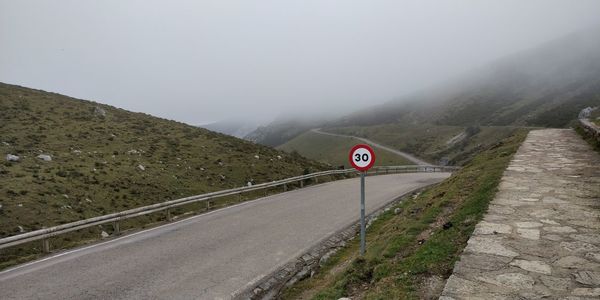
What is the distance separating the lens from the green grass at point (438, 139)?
108312 mm

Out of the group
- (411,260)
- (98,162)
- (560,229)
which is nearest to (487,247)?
(411,260)

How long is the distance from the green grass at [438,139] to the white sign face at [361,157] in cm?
8771

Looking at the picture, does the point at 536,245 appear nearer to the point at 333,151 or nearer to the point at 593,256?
the point at 593,256

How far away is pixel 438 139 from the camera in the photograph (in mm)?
140750

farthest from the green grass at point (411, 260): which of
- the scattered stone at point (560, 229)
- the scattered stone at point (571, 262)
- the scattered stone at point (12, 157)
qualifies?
the scattered stone at point (12, 157)

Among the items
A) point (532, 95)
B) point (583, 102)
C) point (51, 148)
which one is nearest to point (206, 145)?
point (51, 148)

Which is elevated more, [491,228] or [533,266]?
[491,228]

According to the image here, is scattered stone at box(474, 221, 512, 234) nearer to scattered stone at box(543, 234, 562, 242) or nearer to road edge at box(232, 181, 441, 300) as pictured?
scattered stone at box(543, 234, 562, 242)

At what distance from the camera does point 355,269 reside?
7.13m

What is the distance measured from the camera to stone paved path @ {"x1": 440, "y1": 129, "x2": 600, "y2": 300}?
14.8 ft

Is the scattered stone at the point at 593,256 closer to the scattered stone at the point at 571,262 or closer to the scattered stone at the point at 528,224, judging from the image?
the scattered stone at the point at 571,262

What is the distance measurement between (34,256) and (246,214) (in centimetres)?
730

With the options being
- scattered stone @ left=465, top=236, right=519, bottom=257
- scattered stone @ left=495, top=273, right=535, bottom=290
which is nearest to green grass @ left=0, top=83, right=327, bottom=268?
scattered stone @ left=465, top=236, right=519, bottom=257

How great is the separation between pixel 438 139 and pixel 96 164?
13598 centimetres
